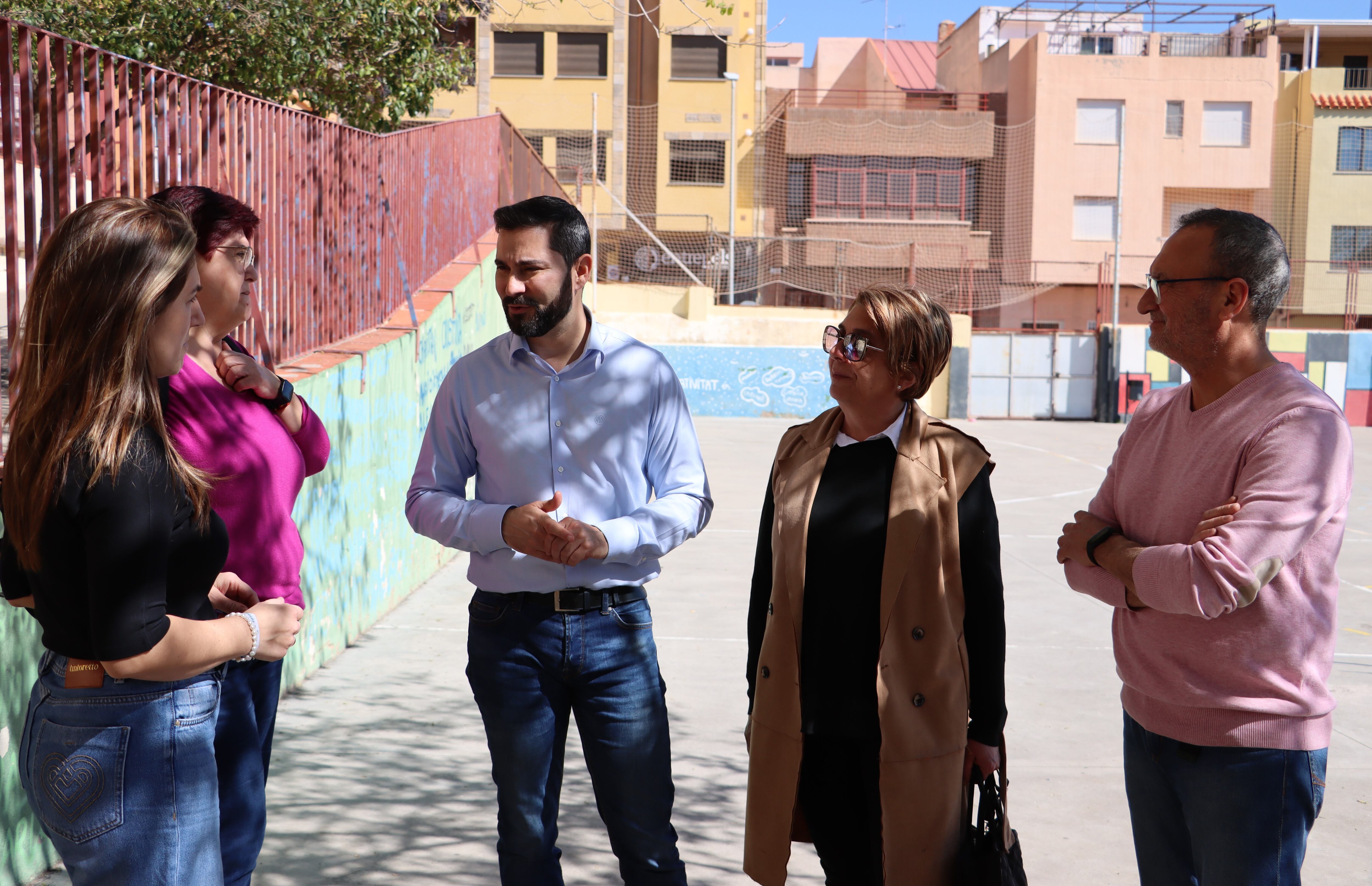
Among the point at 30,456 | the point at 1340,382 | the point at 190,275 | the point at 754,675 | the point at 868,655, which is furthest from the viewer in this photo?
the point at 1340,382

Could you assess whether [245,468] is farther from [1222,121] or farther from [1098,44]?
[1098,44]

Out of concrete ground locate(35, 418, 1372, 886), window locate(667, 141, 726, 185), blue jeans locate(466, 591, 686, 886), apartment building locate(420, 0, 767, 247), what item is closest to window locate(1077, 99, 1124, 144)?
apartment building locate(420, 0, 767, 247)

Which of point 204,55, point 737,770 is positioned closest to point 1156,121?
point 204,55

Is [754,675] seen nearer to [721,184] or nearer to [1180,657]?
[1180,657]

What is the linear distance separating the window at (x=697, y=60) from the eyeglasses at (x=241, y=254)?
34557 mm

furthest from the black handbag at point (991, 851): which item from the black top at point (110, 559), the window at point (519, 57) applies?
the window at point (519, 57)

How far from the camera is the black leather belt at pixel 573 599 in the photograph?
2787 millimetres

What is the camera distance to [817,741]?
2.70m

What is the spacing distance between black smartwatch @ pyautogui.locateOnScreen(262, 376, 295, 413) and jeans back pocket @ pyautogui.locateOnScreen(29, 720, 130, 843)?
110cm

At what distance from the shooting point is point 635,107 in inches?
1414

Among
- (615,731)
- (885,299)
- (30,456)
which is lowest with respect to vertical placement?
(615,731)

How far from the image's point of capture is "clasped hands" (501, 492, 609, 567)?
2.62 meters

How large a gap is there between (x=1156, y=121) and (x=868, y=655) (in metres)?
38.6

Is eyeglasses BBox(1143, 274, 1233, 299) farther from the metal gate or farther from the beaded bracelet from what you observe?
the metal gate
